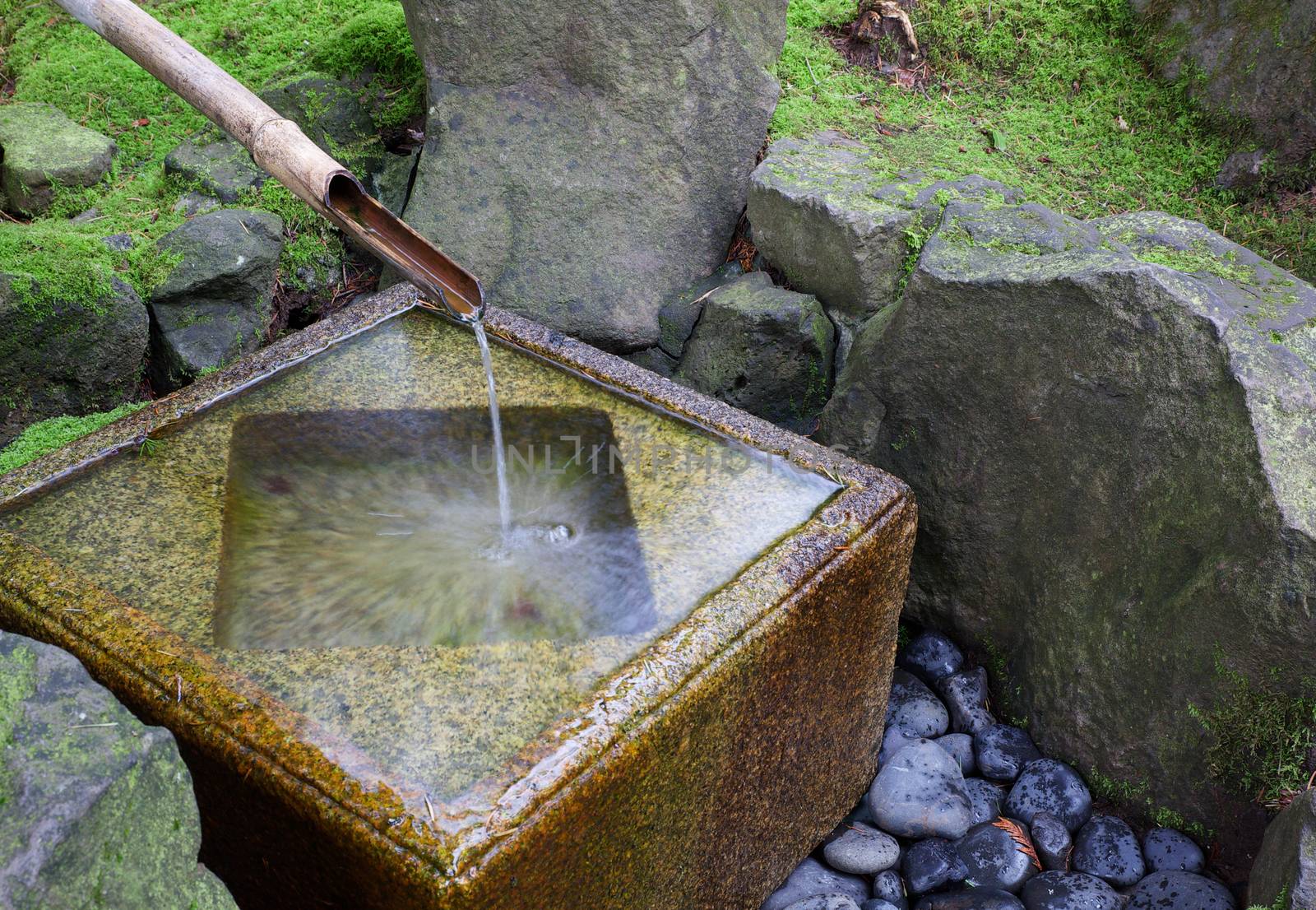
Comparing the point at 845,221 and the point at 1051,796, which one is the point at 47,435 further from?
the point at 1051,796

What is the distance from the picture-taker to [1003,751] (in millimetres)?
2910

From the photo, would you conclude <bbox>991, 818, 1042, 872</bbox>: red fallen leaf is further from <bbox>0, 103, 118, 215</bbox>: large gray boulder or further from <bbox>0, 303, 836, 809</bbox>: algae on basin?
<bbox>0, 103, 118, 215</bbox>: large gray boulder

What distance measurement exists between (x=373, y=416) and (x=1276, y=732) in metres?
2.21

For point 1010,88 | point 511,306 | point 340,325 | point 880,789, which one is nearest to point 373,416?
point 340,325

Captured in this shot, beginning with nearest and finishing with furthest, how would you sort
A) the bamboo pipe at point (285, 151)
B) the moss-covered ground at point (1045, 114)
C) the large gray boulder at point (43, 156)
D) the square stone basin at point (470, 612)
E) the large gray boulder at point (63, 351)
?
the square stone basin at point (470, 612) < the bamboo pipe at point (285, 151) < the large gray boulder at point (63, 351) < the moss-covered ground at point (1045, 114) < the large gray boulder at point (43, 156)

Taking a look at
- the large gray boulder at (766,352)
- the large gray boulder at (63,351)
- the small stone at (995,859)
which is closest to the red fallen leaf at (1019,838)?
the small stone at (995,859)

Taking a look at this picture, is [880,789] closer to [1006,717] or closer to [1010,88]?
[1006,717]

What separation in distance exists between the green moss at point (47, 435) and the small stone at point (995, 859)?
2.60 metres

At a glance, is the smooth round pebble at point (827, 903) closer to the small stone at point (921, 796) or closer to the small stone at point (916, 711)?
the small stone at point (921, 796)

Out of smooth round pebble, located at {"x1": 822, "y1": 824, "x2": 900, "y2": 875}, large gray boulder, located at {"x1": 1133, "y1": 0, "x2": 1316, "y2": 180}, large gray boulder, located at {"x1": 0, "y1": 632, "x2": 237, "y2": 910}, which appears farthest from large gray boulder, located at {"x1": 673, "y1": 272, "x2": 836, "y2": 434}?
large gray boulder, located at {"x1": 0, "y1": 632, "x2": 237, "y2": 910}

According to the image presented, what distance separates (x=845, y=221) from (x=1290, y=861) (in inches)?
81.5

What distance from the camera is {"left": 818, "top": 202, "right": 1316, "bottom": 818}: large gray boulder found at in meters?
2.37

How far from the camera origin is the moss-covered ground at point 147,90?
3596 millimetres

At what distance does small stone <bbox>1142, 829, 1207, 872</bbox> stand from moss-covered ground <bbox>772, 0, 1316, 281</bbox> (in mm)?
1868
